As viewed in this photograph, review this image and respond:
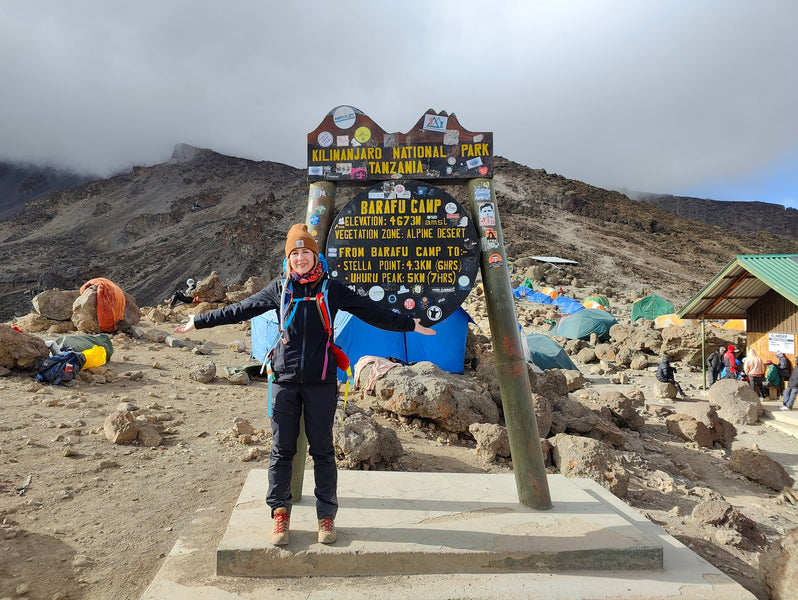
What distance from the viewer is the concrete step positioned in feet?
9.12

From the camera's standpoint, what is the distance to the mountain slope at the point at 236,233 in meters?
41.5

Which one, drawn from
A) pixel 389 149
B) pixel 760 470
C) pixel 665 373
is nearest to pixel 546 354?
pixel 665 373

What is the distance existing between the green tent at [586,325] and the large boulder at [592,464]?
14.3 metres

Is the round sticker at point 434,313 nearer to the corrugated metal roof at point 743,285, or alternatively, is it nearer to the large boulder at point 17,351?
the large boulder at point 17,351

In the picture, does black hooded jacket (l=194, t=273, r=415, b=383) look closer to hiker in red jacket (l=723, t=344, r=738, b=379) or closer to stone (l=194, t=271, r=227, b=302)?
hiker in red jacket (l=723, t=344, r=738, b=379)

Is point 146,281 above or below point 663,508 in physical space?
above

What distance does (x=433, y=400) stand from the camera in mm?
6164

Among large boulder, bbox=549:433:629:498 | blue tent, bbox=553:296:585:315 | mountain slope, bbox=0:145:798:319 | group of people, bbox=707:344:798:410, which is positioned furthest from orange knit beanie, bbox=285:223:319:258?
mountain slope, bbox=0:145:798:319

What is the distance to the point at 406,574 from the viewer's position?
2795 mm

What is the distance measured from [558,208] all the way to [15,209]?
90.9 metres

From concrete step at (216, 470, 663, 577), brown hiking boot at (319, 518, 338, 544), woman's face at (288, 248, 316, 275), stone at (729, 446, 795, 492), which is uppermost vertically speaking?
woman's face at (288, 248, 316, 275)

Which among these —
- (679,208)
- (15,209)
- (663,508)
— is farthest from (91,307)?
(679,208)

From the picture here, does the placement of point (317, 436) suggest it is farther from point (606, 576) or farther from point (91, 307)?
point (91, 307)

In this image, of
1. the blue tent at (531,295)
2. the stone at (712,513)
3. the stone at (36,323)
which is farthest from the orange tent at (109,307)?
the blue tent at (531,295)
